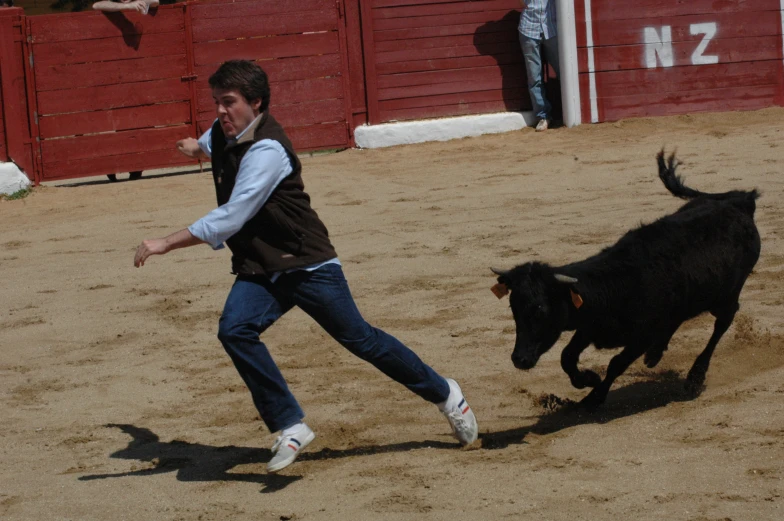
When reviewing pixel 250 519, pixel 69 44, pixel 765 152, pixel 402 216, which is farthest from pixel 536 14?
pixel 250 519

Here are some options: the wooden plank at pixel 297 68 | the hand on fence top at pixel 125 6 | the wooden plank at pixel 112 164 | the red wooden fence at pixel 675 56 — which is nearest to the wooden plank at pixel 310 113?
the wooden plank at pixel 297 68

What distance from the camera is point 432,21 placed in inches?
516

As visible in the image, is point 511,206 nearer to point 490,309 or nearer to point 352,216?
point 352,216

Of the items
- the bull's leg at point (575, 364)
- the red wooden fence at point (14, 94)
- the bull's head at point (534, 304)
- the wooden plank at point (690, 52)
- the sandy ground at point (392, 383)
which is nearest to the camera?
the sandy ground at point (392, 383)

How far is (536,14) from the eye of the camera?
12711 mm

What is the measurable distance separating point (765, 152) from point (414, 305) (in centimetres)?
510

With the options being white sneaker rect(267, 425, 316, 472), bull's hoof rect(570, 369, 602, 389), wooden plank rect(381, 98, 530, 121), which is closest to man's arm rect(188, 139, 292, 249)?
white sneaker rect(267, 425, 316, 472)

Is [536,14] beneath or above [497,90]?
above

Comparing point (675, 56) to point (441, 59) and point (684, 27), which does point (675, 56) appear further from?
point (441, 59)

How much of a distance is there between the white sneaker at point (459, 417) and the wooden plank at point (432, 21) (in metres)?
9.13

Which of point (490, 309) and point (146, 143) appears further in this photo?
point (146, 143)

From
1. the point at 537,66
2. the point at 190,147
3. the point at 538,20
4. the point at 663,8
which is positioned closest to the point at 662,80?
the point at 663,8

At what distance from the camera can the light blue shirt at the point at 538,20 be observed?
12.7 meters

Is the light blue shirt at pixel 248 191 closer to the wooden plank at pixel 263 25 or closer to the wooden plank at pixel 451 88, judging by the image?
the wooden plank at pixel 263 25
